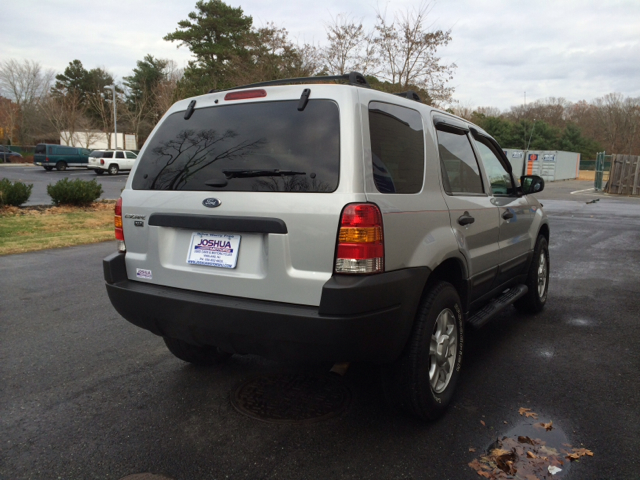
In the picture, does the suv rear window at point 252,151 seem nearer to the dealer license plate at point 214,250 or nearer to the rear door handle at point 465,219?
the dealer license plate at point 214,250

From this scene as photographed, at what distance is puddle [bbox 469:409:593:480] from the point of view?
2.45 meters

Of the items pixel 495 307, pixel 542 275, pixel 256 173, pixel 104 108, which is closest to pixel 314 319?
pixel 256 173

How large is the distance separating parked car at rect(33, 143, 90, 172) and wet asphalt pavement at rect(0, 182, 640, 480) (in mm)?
38024

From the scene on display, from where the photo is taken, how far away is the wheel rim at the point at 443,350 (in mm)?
2996

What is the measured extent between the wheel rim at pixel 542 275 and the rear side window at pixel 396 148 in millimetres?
2944

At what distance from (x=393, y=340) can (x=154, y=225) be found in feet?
5.10

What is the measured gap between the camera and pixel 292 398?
323 cm

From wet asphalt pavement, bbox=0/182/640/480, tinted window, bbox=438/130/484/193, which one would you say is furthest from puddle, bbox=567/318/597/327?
tinted window, bbox=438/130/484/193

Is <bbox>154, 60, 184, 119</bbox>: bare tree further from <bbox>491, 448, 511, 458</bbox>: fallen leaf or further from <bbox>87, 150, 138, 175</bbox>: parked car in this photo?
<bbox>491, 448, 511, 458</bbox>: fallen leaf

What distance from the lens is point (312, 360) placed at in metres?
2.55

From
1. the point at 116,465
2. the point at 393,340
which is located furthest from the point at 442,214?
the point at 116,465

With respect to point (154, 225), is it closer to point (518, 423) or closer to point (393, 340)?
point (393, 340)

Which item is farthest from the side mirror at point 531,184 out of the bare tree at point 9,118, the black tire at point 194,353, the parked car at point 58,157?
the bare tree at point 9,118

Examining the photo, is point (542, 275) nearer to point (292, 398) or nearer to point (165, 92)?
point (292, 398)
